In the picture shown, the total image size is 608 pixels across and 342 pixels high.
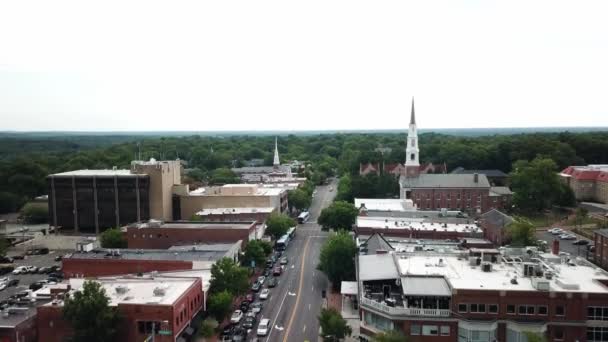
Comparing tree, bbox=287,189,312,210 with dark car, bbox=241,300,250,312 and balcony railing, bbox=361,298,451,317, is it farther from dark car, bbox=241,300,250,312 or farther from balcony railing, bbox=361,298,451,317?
balcony railing, bbox=361,298,451,317

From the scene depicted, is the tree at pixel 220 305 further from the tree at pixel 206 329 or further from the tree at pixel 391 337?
the tree at pixel 391 337

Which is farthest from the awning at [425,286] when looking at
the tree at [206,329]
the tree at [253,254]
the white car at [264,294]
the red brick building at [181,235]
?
the red brick building at [181,235]

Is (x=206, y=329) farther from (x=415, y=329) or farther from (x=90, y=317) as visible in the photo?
(x=415, y=329)

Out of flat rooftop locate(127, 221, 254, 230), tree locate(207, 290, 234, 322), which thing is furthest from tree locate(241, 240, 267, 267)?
tree locate(207, 290, 234, 322)

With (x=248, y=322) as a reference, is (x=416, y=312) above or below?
above

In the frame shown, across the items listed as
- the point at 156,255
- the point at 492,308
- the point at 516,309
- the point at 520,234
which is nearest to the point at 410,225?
the point at 520,234

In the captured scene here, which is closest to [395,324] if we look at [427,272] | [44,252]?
[427,272]

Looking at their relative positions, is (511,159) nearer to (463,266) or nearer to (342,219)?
(342,219)
